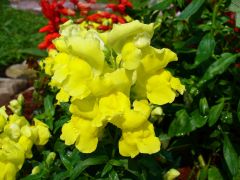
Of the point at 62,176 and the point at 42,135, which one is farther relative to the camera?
the point at 42,135

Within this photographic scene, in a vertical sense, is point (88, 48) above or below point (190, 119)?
above

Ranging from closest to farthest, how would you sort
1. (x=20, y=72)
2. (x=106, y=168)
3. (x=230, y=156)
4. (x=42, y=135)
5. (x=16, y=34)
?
(x=106, y=168) → (x=42, y=135) → (x=230, y=156) → (x=20, y=72) → (x=16, y=34)

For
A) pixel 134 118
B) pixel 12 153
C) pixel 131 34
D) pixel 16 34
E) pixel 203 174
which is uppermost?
pixel 131 34

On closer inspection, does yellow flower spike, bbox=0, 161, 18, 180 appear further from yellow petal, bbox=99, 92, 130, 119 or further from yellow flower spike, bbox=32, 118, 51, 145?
yellow petal, bbox=99, 92, 130, 119

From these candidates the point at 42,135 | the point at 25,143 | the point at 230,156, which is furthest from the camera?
the point at 230,156

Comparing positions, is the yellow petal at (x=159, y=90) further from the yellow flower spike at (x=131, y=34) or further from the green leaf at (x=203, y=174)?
the green leaf at (x=203, y=174)

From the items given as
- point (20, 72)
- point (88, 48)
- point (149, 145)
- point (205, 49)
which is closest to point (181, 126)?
point (205, 49)

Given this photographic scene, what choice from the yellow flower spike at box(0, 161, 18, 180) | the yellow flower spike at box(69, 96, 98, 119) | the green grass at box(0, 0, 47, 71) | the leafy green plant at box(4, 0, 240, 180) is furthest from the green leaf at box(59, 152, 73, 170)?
the green grass at box(0, 0, 47, 71)

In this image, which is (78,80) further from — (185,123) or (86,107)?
(185,123)
